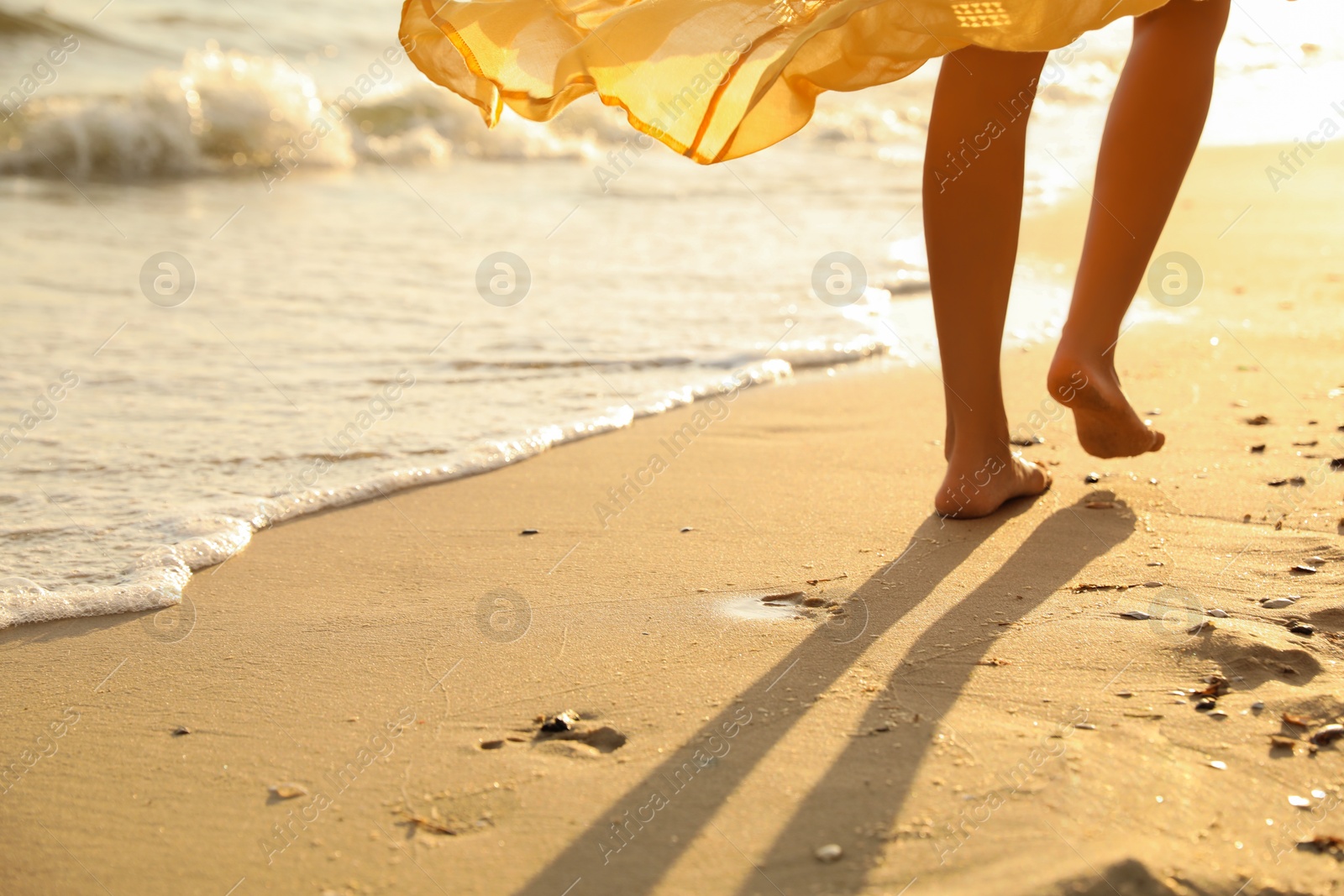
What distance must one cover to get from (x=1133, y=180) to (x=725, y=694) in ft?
3.66

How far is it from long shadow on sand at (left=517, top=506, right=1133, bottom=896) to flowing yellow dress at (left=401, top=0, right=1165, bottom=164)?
0.75 meters

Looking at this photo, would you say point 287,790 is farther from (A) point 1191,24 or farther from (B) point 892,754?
(A) point 1191,24

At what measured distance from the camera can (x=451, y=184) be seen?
7211 mm

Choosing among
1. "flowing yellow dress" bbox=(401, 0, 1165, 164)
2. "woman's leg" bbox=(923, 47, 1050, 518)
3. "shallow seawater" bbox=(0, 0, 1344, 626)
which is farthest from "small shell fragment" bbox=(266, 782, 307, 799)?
"woman's leg" bbox=(923, 47, 1050, 518)

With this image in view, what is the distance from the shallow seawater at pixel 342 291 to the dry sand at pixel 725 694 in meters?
0.30

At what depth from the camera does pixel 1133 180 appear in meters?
1.93

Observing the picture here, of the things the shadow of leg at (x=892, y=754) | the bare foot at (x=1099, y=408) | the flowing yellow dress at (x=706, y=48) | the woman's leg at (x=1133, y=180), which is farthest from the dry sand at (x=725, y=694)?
the flowing yellow dress at (x=706, y=48)

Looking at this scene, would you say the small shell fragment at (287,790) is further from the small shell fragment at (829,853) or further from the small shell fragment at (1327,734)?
the small shell fragment at (1327,734)

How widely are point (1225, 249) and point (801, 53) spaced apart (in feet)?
12.1

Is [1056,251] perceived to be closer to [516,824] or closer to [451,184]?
[451,184]

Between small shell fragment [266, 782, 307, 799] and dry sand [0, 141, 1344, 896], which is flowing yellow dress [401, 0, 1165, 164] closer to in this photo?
dry sand [0, 141, 1344, 896]

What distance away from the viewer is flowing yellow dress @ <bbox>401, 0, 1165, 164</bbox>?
1.62 meters

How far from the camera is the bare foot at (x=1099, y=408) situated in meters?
1.93

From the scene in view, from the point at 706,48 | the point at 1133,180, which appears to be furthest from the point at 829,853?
the point at 1133,180
